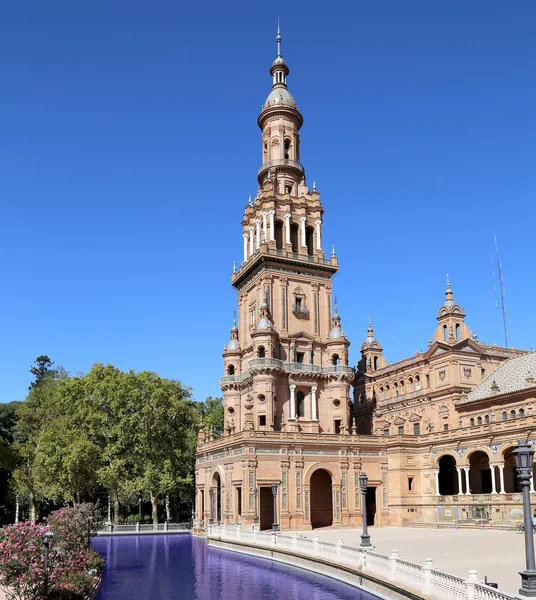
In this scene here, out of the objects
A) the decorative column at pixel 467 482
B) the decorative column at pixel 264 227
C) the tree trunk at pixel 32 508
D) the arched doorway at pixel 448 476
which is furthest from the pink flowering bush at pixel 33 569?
the tree trunk at pixel 32 508

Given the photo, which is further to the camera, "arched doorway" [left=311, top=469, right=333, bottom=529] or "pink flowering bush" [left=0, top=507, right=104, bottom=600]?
"arched doorway" [left=311, top=469, right=333, bottom=529]

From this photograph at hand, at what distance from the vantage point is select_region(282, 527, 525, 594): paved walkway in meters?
23.4

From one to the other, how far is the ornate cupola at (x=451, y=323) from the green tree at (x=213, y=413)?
26200 mm

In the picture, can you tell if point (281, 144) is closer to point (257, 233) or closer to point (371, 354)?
point (257, 233)

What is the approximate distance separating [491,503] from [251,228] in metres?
33.0

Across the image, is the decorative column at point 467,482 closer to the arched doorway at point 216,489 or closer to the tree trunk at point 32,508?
the arched doorway at point 216,489

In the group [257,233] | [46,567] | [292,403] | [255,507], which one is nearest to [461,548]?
[255,507]

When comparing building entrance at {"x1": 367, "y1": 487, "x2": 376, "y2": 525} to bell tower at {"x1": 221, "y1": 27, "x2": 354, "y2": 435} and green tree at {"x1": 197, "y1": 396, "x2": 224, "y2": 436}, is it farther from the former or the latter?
green tree at {"x1": 197, "y1": 396, "x2": 224, "y2": 436}

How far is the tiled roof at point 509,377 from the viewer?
53938 millimetres

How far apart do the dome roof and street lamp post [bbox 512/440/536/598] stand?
54.5m

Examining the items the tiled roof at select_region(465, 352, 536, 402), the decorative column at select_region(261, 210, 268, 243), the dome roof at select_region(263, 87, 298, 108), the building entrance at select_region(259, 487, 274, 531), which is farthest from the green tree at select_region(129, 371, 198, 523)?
the dome roof at select_region(263, 87, 298, 108)

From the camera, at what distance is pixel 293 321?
5966 cm

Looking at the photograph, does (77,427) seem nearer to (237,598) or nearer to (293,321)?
(293,321)

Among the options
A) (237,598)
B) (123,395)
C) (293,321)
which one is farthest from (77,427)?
(237,598)
